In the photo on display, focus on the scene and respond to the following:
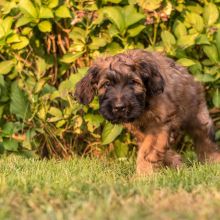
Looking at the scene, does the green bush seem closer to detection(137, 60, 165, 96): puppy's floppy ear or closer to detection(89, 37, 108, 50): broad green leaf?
detection(89, 37, 108, 50): broad green leaf

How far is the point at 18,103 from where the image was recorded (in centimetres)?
760

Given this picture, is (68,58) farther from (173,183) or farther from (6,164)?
(173,183)

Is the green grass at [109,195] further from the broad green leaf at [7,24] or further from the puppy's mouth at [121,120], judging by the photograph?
the broad green leaf at [7,24]

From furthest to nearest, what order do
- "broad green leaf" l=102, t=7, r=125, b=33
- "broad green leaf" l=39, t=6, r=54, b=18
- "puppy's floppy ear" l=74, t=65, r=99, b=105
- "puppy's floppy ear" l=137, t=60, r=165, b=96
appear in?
1. "broad green leaf" l=39, t=6, r=54, b=18
2. "broad green leaf" l=102, t=7, r=125, b=33
3. "puppy's floppy ear" l=74, t=65, r=99, b=105
4. "puppy's floppy ear" l=137, t=60, r=165, b=96

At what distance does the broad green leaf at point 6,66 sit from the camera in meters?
7.53

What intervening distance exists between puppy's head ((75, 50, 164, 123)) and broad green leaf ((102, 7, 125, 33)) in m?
0.87

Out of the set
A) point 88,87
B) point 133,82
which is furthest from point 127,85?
point 88,87

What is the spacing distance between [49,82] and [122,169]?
1.93 metres

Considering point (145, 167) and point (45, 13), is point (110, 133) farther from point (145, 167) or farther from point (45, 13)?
point (45, 13)

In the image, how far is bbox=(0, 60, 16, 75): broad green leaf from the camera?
24.7ft

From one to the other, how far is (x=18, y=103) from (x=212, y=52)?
2.20 metres

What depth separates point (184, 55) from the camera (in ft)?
24.1

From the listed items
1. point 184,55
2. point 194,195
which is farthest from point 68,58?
point 194,195

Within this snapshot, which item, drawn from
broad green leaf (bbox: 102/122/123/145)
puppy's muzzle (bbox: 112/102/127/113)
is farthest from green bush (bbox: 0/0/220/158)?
puppy's muzzle (bbox: 112/102/127/113)
